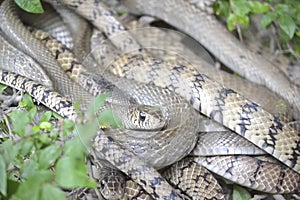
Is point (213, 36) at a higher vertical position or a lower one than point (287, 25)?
lower

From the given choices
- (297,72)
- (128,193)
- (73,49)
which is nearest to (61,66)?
(73,49)

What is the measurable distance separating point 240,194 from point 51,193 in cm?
178

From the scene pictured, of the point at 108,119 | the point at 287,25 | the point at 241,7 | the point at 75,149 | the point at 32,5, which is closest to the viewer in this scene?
the point at 75,149

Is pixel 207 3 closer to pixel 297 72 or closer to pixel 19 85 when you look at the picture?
pixel 297 72

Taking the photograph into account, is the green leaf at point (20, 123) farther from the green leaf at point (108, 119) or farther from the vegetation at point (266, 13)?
the vegetation at point (266, 13)

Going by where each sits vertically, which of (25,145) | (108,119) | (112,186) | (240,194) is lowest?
(240,194)

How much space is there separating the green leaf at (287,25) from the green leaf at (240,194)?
1336 millimetres

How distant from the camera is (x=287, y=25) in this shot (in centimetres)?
422

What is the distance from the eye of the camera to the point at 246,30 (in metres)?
4.89

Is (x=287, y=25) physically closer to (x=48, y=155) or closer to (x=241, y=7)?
(x=241, y=7)

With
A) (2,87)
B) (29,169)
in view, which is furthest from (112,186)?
(2,87)

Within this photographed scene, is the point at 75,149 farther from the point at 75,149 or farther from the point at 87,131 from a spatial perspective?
the point at 87,131

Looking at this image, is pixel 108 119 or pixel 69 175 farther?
pixel 108 119

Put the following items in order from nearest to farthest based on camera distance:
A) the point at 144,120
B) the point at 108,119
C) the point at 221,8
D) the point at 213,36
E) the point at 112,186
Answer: the point at 108,119
the point at 112,186
the point at 144,120
the point at 221,8
the point at 213,36
